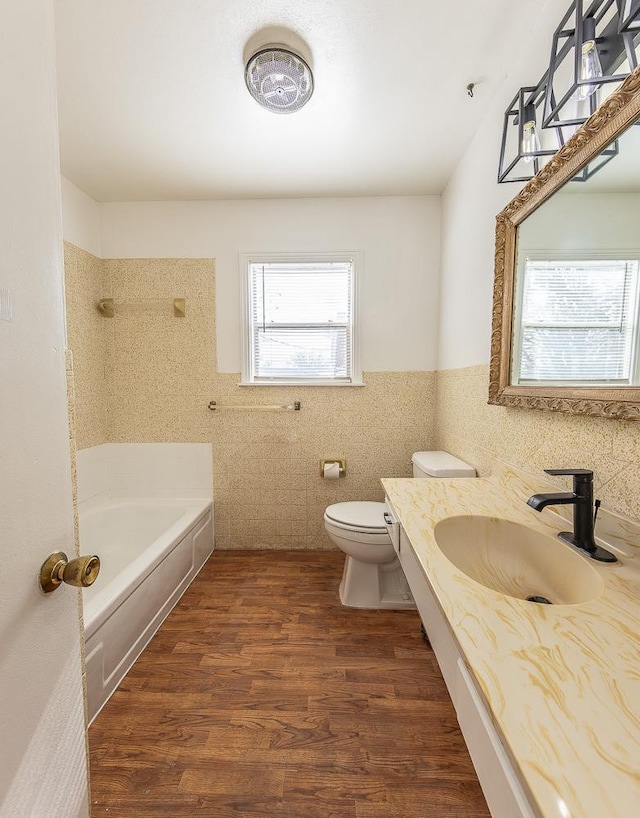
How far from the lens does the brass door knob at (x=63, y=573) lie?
0.54 meters

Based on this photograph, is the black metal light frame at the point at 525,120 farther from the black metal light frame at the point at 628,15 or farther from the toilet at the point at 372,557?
the toilet at the point at 372,557

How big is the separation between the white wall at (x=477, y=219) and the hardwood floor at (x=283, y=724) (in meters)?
1.47

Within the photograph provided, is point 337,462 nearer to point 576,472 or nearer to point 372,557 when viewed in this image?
point 372,557

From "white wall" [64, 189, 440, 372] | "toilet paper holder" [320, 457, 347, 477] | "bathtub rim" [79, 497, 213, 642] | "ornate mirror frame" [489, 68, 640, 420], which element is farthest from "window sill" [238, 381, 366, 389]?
"ornate mirror frame" [489, 68, 640, 420]

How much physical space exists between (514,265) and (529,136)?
405mm

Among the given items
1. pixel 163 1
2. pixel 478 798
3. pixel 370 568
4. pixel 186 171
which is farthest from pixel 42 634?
pixel 186 171

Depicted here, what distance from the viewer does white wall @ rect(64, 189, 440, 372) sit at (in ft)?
7.78

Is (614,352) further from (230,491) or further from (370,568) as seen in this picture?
(230,491)

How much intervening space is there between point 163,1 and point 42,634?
1.83 meters

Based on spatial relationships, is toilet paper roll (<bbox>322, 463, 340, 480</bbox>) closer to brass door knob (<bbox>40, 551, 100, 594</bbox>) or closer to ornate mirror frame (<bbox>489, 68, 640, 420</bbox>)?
ornate mirror frame (<bbox>489, 68, 640, 420</bbox>)

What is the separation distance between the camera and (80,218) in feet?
7.38

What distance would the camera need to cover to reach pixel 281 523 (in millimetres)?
2514

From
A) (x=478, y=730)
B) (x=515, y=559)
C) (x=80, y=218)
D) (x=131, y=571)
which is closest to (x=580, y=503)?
(x=515, y=559)

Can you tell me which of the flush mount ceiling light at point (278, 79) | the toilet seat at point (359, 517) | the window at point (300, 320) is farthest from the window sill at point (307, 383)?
the flush mount ceiling light at point (278, 79)
